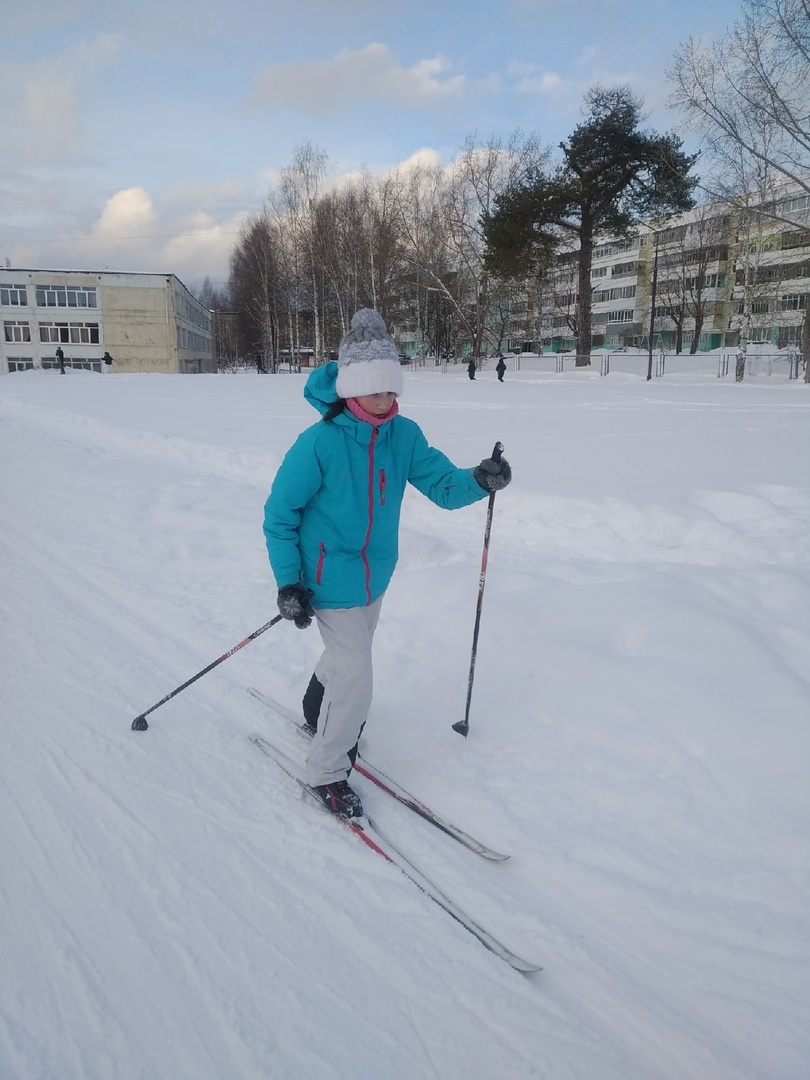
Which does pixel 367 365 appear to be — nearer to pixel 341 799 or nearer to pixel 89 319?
pixel 341 799

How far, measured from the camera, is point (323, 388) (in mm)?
2691

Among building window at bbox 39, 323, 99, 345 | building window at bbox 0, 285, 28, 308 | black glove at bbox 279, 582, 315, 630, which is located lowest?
black glove at bbox 279, 582, 315, 630

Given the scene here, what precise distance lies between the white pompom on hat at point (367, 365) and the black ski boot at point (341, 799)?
61.2 inches

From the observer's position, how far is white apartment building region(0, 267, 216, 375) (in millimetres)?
56062

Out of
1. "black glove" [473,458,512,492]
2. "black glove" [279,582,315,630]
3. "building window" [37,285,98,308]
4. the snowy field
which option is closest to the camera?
the snowy field

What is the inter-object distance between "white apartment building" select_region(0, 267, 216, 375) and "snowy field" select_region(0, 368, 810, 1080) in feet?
187

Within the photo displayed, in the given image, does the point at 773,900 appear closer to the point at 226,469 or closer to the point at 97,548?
the point at 97,548

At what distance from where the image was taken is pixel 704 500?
646cm

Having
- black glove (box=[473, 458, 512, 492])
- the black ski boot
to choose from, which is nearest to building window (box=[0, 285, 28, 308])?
black glove (box=[473, 458, 512, 492])

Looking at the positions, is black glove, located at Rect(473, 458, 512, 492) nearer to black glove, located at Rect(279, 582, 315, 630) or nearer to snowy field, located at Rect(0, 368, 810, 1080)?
black glove, located at Rect(279, 582, 315, 630)

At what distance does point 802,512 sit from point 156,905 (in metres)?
5.85

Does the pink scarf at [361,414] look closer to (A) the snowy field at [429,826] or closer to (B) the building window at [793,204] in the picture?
(A) the snowy field at [429,826]

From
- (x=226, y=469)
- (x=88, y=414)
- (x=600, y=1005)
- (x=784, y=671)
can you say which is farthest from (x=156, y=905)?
(x=88, y=414)

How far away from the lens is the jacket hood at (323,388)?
105 inches
